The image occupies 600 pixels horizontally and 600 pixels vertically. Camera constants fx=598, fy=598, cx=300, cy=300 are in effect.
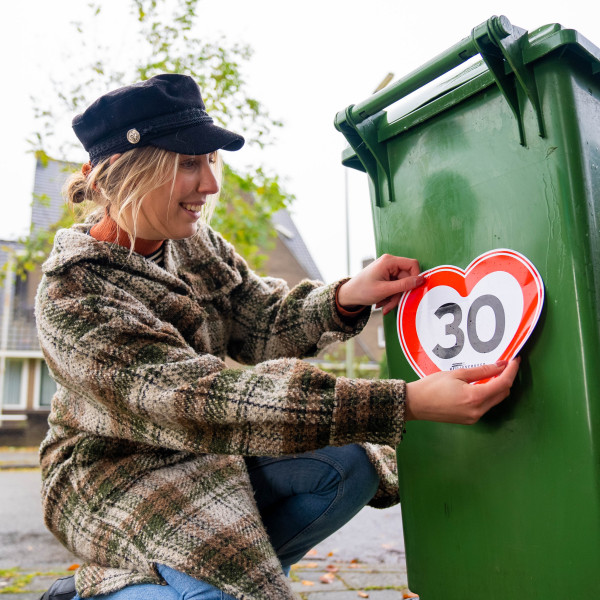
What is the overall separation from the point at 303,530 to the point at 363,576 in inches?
52.0

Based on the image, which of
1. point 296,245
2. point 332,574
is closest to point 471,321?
point 332,574

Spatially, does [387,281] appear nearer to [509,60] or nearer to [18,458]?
[509,60]

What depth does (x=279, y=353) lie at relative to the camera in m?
2.01

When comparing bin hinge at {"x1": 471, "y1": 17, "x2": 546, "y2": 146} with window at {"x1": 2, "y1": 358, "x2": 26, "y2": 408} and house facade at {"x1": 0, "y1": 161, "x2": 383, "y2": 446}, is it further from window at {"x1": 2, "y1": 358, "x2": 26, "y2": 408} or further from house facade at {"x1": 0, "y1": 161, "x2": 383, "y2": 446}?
window at {"x1": 2, "y1": 358, "x2": 26, "y2": 408}

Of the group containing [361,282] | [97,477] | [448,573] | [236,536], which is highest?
[361,282]

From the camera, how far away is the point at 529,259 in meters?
1.27

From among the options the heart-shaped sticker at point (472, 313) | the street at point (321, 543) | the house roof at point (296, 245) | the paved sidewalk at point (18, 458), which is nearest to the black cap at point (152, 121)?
the heart-shaped sticker at point (472, 313)

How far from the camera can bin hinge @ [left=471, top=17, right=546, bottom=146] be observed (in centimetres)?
122

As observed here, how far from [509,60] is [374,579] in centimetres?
243

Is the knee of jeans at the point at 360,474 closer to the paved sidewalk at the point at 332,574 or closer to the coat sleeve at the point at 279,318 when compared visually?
the coat sleeve at the point at 279,318

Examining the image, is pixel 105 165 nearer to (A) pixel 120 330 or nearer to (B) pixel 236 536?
(A) pixel 120 330

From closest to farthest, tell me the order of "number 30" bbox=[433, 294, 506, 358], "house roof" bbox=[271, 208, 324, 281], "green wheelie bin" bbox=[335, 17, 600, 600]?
"green wheelie bin" bbox=[335, 17, 600, 600], "number 30" bbox=[433, 294, 506, 358], "house roof" bbox=[271, 208, 324, 281]

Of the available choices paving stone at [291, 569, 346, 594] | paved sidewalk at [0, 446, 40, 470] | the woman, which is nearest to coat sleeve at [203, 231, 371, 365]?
the woman

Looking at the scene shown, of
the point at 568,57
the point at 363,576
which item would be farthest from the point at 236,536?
the point at 363,576
